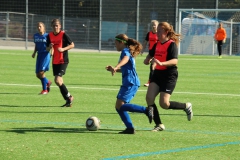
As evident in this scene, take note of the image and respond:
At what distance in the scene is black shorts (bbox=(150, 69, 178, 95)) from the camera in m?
9.91

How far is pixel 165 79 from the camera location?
32.6ft

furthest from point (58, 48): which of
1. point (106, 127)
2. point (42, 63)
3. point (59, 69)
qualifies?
point (106, 127)

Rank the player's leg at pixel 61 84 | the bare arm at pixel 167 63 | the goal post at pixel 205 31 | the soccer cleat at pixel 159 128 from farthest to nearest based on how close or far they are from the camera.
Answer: the goal post at pixel 205 31 → the player's leg at pixel 61 84 → the soccer cleat at pixel 159 128 → the bare arm at pixel 167 63

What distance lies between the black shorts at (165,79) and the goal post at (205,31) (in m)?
31.8

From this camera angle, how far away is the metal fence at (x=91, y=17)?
4447 cm

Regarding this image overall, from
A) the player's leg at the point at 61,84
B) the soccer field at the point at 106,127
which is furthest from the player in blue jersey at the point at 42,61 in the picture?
the player's leg at the point at 61,84

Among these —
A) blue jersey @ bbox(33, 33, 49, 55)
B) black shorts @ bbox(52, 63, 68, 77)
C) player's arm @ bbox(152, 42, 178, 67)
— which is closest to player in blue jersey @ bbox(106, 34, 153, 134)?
player's arm @ bbox(152, 42, 178, 67)

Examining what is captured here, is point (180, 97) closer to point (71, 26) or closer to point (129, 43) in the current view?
point (129, 43)

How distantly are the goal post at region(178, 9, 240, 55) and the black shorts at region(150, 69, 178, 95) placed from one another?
31.8 m

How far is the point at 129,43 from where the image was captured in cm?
977

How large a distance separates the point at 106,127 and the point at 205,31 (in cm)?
3366

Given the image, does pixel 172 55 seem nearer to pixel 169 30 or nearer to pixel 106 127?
pixel 169 30

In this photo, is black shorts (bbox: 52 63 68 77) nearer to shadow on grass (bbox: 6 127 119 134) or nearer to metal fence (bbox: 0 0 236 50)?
shadow on grass (bbox: 6 127 119 134)

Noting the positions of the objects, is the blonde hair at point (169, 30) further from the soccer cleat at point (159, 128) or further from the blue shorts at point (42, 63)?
the blue shorts at point (42, 63)
